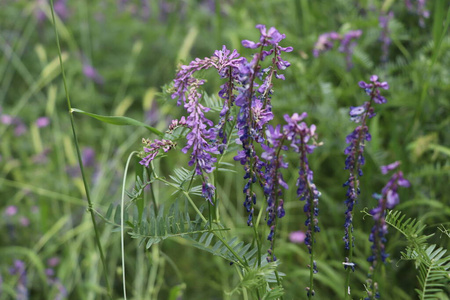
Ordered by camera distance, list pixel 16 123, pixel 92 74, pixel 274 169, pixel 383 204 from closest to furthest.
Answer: pixel 383 204 < pixel 274 169 < pixel 16 123 < pixel 92 74

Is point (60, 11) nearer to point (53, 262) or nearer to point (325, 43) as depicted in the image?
point (53, 262)

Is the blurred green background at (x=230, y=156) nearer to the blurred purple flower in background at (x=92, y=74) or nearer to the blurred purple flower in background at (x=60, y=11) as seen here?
the blurred purple flower in background at (x=92, y=74)

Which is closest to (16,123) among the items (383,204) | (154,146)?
(154,146)

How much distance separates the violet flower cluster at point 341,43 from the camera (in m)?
2.32

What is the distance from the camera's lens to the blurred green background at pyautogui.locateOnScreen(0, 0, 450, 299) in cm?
209

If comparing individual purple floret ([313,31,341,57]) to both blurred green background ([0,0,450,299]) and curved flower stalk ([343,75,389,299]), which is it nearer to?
blurred green background ([0,0,450,299])

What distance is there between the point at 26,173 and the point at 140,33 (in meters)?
1.85

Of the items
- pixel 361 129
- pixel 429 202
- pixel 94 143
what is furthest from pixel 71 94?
pixel 361 129

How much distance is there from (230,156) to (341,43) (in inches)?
36.7

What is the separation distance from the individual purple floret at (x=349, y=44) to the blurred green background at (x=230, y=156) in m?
A: 0.04

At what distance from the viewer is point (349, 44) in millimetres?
2369

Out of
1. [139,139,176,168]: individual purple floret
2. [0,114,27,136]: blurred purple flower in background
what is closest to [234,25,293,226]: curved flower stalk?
[139,139,176,168]: individual purple floret

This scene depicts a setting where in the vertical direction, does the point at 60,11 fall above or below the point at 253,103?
above

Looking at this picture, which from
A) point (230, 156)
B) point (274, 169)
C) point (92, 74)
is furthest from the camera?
point (92, 74)
